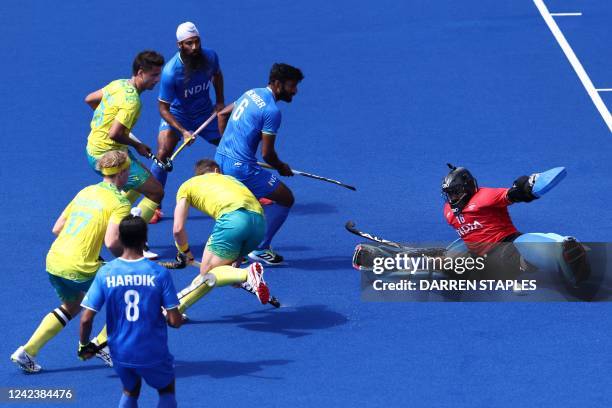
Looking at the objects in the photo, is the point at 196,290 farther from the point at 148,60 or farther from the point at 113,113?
the point at 148,60

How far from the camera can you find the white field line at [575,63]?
655 inches

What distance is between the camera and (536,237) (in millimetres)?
11797

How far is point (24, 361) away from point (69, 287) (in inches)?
29.4

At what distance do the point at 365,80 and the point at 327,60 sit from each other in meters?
0.98

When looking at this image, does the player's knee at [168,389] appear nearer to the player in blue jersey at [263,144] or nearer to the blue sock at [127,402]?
the blue sock at [127,402]

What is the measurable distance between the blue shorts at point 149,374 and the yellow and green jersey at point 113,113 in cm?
401

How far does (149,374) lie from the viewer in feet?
29.3

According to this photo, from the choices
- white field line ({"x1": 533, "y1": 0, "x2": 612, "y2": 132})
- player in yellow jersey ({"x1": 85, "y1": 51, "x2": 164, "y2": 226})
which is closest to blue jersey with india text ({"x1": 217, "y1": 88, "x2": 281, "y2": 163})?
player in yellow jersey ({"x1": 85, "y1": 51, "x2": 164, "y2": 226})

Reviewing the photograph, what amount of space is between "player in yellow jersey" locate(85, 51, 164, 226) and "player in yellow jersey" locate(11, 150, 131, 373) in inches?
78.9

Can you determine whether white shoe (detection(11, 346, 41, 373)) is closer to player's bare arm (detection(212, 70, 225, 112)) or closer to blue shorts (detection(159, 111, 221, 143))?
blue shorts (detection(159, 111, 221, 143))

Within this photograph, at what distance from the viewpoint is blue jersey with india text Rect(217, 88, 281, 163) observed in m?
12.3

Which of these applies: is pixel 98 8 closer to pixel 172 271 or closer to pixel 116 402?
pixel 172 271

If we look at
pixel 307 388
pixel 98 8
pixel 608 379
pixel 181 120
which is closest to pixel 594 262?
pixel 608 379

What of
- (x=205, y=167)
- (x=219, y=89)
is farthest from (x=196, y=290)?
(x=219, y=89)
